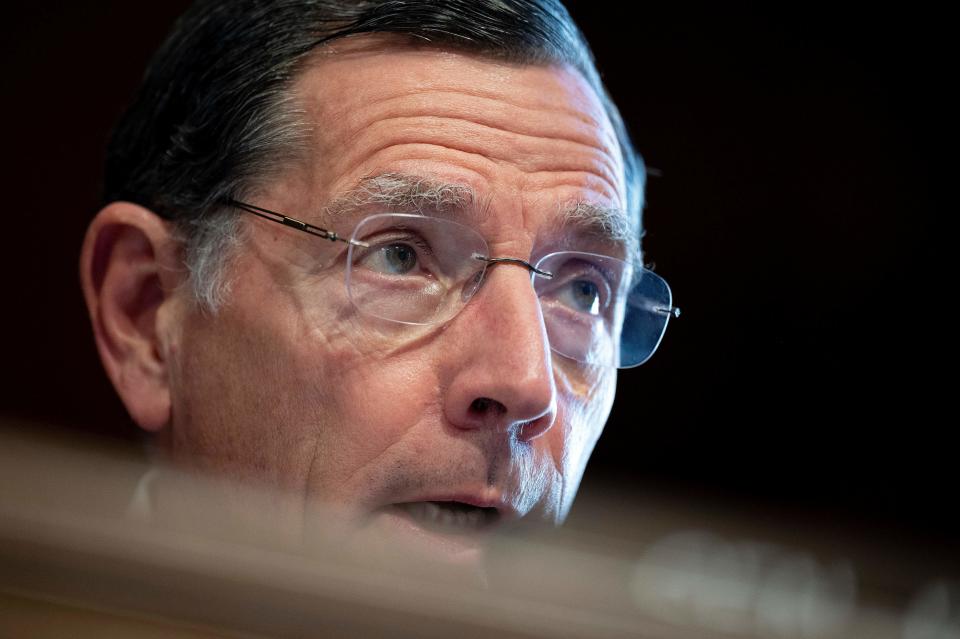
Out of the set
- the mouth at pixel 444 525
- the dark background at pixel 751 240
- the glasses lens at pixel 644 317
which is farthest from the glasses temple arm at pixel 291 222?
the dark background at pixel 751 240

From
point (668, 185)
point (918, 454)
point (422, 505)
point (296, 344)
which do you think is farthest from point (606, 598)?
point (918, 454)

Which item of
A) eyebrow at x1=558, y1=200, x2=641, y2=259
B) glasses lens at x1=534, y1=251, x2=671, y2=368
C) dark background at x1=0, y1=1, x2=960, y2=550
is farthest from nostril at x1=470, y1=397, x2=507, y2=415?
dark background at x1=0, y1=1, x2=960, y2=550

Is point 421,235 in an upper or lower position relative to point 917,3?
lower

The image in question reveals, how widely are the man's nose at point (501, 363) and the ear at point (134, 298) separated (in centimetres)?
54

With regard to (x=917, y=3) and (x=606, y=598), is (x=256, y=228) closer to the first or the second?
(x=606, y=598)

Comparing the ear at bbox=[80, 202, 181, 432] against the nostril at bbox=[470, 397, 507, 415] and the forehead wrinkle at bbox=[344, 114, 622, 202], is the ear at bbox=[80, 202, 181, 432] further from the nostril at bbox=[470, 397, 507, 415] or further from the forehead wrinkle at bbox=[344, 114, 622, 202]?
the nostril at bbox=[470, 397, 507, 415]

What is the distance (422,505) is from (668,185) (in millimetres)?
1185

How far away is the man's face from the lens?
4.93ft

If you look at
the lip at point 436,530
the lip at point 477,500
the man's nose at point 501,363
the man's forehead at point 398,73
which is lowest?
the lip at point 436,530

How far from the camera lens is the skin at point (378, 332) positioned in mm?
1505

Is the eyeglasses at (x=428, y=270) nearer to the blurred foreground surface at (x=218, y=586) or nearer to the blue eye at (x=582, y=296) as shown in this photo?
the blue eye at (x=582, y=296)

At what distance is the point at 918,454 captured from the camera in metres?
2.50

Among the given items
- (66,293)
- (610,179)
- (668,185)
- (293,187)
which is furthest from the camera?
(66,293)

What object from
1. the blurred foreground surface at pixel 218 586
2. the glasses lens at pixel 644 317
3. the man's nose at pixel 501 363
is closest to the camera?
the blurred foreground surface at pixel 218 586
